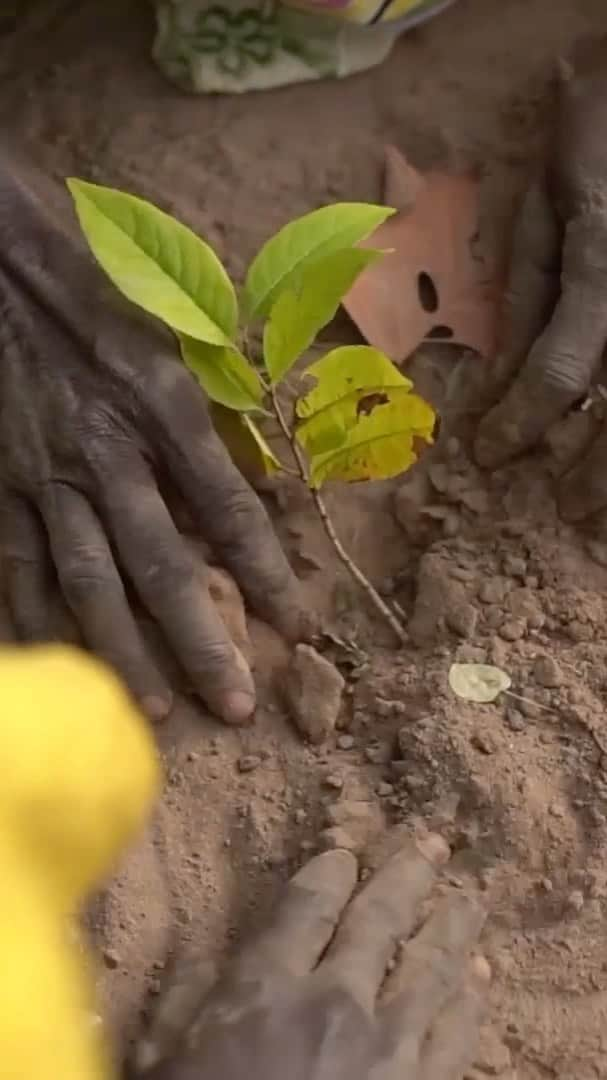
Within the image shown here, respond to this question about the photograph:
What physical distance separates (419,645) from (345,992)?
0.97 feet

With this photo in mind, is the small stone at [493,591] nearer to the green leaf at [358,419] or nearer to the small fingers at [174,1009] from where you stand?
the green leaf at [358,419]

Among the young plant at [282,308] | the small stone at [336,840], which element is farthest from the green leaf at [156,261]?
the small stone at [336,840]

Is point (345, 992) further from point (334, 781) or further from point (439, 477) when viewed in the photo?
point (439, 477)

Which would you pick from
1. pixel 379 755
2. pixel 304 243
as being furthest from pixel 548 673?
pixel 304 243

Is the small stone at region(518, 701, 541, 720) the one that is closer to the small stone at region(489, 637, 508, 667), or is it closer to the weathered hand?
the small stone at region(489, 637, 508, 667)

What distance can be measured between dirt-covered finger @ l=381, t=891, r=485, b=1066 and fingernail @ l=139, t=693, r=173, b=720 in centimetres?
24

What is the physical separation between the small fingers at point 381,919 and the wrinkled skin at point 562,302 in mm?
295

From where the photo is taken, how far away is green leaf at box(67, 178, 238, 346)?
0.89 metres

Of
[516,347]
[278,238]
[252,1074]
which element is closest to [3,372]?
Answer: [278,238]

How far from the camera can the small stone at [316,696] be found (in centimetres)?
97

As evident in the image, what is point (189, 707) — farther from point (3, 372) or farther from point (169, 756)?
point (3, 372)

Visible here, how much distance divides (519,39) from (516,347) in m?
0.35

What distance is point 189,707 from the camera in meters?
1.00

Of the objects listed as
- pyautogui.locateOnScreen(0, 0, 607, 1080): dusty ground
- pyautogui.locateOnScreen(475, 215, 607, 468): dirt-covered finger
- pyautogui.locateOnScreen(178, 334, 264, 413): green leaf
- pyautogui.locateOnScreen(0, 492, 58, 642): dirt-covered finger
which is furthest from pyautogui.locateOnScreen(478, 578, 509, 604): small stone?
pyautogui.locateOnScreen(0, 492, 58, 642): dirt-covered finger
